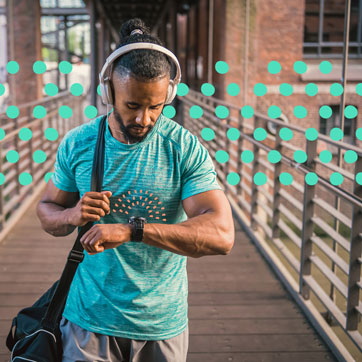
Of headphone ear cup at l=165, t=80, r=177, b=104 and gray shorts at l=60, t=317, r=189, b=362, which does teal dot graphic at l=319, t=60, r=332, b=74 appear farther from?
gray shorts at l=60, t=317, r=189, b=362

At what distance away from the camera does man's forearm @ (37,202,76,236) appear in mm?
1604

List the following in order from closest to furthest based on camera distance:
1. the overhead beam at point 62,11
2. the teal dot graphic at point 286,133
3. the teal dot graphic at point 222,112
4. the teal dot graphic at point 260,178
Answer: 1. the teal dot graphic at point 286,133
2. the teal dot graphic at point 260,178
3. the teal dot graphic at point 222,112
4. the overhead beam at point 62,11

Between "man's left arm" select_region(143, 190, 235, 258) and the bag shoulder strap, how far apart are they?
0.22m

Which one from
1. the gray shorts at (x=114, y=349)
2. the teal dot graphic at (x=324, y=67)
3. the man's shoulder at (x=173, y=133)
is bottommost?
the gray shorts at (x=114, y=349)

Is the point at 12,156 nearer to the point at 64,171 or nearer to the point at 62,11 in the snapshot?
the point at 64,171

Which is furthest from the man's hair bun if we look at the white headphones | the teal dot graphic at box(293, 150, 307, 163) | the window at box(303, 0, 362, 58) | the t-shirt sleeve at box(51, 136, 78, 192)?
the window at box(303, 0, 362, 58)

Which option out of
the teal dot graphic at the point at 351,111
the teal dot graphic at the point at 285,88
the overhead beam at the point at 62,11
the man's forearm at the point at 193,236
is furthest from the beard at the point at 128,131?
the overhead beam at the point at 62,11

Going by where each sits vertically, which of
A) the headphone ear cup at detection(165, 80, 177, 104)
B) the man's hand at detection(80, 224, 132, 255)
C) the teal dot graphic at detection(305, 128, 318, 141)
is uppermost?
the headphone ear cup at detection(165, 80, 177, 104)

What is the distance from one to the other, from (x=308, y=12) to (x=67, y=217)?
60.3 ft

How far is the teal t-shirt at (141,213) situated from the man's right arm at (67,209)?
0.34 ft

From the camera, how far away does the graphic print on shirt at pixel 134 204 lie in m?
1.61

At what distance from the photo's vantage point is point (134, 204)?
1.61 metres

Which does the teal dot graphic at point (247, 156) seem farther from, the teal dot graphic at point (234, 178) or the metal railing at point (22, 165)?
the metal railing at point (22, 165)

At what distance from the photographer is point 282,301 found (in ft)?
13.5
